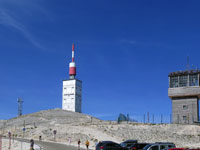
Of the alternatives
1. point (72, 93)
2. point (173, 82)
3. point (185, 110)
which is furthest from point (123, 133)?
point (72, 93)

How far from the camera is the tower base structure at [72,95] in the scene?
13938 centimetres

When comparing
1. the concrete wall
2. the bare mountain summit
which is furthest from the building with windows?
the bare mountain summit

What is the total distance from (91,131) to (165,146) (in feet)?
165

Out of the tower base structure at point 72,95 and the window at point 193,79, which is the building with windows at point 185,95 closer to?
the window at point 193,79

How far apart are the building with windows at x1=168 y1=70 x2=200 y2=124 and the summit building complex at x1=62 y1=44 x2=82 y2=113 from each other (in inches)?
1973

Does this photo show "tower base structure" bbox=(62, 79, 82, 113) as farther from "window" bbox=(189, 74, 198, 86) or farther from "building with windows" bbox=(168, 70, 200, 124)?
"window" bbox=(189, 74, 198, 86)

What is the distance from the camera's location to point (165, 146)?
102 feet

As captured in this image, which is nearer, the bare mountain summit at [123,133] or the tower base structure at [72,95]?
the bare mountain summit at [123,133]

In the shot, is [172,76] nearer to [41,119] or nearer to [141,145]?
[41,119]

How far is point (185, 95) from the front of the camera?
9931 centimetres

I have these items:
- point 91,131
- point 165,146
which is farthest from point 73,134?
point 165,146

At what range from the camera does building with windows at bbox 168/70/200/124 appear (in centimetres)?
9844

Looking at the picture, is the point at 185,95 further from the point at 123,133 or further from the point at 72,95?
the point at 72,95

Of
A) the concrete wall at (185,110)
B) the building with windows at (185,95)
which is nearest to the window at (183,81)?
the building with windows at (185,95)
